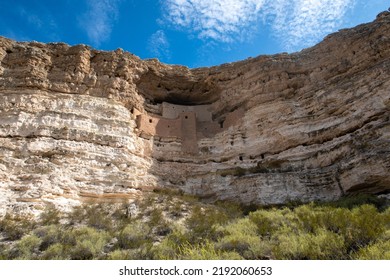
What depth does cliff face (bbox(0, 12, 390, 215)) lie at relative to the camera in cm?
1085

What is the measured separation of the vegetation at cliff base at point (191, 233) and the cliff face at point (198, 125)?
1.18 metres

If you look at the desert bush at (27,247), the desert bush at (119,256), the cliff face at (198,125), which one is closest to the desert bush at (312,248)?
the desert bush at (119,256)

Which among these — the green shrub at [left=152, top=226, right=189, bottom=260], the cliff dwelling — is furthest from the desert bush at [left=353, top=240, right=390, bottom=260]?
the cliff dwelling

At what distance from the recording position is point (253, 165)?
13.4m

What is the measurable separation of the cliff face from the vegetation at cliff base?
118 centimetres

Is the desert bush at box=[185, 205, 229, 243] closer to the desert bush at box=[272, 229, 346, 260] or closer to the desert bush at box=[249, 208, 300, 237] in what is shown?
the desert bush at box=[249, 208, 300, 237]

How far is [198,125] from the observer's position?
627 inches

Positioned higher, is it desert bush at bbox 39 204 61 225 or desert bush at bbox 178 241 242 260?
desert bush at bbox 39 204 61 225

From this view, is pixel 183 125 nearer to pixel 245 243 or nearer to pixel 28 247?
pixel 28 247

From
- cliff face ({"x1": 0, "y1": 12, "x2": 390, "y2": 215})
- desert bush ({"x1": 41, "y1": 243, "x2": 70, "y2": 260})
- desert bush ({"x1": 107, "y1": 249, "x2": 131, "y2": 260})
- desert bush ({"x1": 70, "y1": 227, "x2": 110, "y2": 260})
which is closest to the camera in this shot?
desert bush ({"x1": 107, "y1": 249, "x2": 131, "y2": 260})

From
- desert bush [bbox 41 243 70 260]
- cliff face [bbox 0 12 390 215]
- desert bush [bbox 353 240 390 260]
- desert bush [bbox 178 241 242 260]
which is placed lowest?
desert bush [bbox 353 240 390 260]

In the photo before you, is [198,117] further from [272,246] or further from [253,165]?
[272,246]

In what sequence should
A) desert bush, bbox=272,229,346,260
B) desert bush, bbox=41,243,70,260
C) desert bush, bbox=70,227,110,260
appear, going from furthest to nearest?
desert bush, bbox=70,227,110,260, desert bush, bbox=41,243,70,260, desert bush, bbox=272,229,346,260
